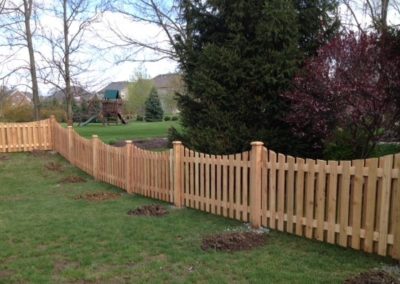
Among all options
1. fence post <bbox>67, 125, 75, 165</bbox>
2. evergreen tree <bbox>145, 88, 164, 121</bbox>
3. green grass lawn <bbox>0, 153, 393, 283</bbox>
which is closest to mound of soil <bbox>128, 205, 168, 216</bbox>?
green grass lawn <bbox>0, 153, 393, 283</bbox>

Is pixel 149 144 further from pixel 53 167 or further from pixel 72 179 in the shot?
pixel 72 179

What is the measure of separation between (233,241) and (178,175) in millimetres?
2548

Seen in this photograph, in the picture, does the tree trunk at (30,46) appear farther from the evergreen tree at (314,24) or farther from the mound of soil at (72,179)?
the evergreen tree at (314,24)

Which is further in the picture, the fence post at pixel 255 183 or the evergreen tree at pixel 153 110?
the evergreen tree at pixel 153 110

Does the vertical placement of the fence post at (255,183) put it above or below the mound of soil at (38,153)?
above

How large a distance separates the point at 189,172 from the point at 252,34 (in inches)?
134

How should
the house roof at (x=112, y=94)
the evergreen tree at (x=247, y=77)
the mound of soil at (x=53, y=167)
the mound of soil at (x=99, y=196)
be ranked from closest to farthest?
the evergreen tree at (x=247, y=77) → the mound of soil at (x=99, y=196) → the mound of soil at (x=53, y=167) → the house roof at (x=112, y=94)

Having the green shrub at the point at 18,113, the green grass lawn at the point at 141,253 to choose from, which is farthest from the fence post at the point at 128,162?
the green shrub at the point at 18,113

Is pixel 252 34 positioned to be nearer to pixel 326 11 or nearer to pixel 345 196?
pixel 326 11

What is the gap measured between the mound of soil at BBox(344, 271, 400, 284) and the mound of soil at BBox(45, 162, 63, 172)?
35.0 ft

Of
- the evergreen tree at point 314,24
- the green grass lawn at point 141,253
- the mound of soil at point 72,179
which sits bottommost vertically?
the mound of soil at point 72,179

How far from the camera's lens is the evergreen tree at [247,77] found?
824 centimetres

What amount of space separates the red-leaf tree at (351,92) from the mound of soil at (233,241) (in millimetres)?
2912

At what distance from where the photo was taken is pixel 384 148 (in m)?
10.5
